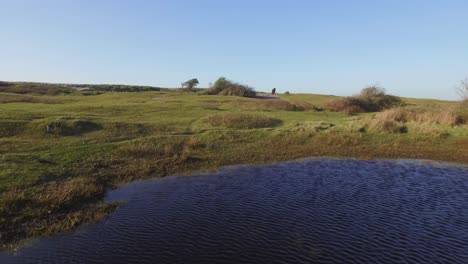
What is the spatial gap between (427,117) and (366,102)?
26.0m

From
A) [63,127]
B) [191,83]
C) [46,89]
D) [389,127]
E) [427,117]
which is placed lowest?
[63,127]

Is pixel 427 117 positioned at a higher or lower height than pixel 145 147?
higher

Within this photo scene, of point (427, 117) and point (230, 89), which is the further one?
point (230, 89)

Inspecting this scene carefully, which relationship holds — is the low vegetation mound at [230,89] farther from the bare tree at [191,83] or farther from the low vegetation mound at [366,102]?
the bare tree at [191,83]

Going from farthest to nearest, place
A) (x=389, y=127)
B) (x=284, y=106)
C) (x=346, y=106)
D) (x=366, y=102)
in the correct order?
(x=366, y=102)
(x=346, y=106)
(x=284, y=106)
(x=389, y=127)

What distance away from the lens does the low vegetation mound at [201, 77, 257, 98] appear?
101 m

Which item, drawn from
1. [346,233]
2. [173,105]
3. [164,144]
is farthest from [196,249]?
[173,105]

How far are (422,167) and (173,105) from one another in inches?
1663

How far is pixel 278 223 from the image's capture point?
19.1 metres

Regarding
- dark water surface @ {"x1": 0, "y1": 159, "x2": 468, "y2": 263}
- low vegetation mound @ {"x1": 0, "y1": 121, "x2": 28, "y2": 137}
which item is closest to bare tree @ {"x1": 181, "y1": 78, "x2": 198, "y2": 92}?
low vegetation mound @ {"x1": 0, "y1": 121, "x2": 28, "y2": 137}

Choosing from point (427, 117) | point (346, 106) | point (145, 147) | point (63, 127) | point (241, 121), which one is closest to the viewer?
point (145, 147)

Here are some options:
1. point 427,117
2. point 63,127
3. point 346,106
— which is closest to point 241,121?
point 63,127

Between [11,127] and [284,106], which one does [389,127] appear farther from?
[11,127]

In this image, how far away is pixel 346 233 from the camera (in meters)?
17.7
